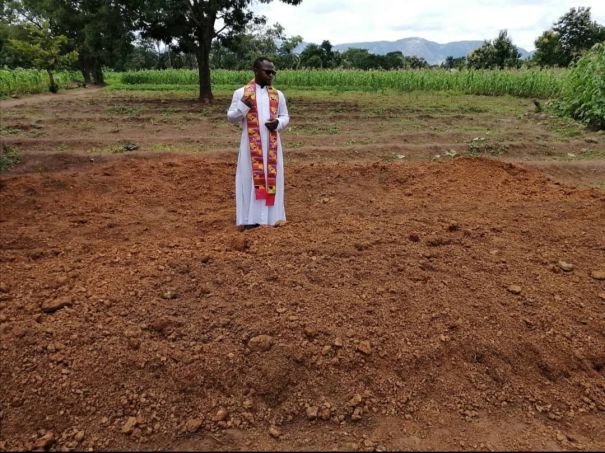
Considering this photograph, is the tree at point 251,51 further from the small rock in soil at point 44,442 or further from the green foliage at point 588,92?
the small rock in soil at point 44,442

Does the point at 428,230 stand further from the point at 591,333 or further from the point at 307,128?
the point at 307,128

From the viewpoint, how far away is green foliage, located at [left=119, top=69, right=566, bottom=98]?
16.7 metres

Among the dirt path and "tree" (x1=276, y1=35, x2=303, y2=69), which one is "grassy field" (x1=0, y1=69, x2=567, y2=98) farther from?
"tree" (x1=276, y1=35, x2=303, y2=69)

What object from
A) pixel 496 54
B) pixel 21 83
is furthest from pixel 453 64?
pixel 21 83

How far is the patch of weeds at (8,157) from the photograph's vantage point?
657 cm

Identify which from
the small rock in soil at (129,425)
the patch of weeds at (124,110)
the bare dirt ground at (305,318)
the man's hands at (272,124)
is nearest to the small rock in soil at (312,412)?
the bare dirt ground at (305,318)

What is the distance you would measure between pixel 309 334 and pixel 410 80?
18.4 m

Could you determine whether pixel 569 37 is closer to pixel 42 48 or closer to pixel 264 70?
pixel 42 48

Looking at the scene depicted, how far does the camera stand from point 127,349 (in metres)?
2.59

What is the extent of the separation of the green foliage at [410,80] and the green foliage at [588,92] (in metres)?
3.87

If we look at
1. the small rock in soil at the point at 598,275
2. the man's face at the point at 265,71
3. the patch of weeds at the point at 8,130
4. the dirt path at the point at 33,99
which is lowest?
the dirt path at the point at 33,99

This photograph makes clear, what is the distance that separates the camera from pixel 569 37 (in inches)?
1497

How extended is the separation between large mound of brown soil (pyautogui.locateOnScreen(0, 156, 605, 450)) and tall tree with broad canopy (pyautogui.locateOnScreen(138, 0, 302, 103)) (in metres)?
10.1

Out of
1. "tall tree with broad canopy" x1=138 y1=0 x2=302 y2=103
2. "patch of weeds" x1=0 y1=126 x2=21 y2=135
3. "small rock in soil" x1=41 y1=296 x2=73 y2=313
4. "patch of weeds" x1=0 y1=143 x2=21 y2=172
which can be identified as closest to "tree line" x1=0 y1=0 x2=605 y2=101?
"tall tree with broad canopy" x1=138 y1=0 x2=302 y2=103
